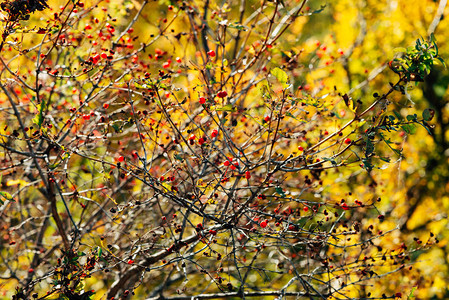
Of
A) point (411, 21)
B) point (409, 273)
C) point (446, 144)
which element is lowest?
point (409, 273)

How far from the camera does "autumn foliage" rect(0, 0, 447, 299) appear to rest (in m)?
2.92

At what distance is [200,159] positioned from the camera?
2768mm

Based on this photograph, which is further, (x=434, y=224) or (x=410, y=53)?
(x=434, y=224)

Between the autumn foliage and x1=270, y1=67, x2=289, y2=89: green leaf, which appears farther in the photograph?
the autumn foliage

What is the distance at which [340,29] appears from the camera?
320 inches

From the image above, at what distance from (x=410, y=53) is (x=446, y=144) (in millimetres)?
5618

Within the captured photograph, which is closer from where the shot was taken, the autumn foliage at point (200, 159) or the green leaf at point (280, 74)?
the green leaf at point (280, 74)

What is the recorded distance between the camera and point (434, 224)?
6.55 m

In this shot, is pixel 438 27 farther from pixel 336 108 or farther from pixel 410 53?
pixel 410 53

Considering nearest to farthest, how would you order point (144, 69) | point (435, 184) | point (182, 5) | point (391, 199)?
point (182, 5), point (144, 69), point (391, 199), point (435, 184)

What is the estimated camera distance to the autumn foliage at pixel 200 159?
2.92 meters

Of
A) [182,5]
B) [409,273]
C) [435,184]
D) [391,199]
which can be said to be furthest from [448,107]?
[182,5]

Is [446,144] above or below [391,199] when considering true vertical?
above

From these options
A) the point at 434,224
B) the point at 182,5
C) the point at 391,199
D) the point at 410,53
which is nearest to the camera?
the point at 410,53
